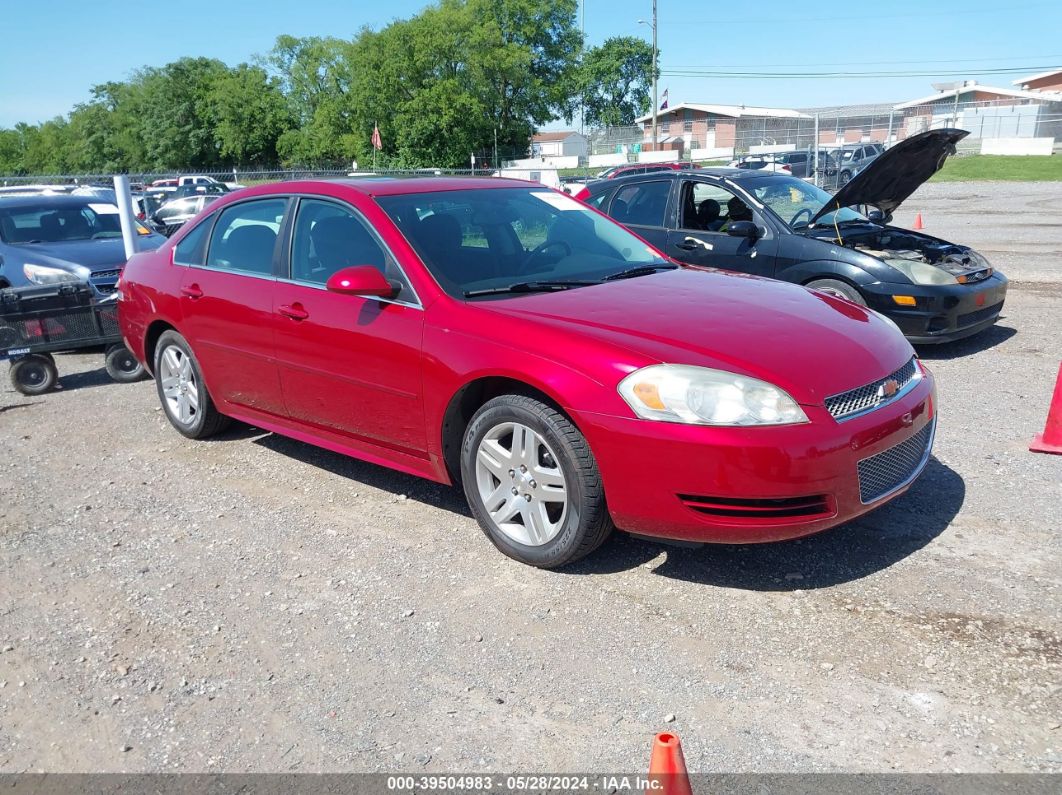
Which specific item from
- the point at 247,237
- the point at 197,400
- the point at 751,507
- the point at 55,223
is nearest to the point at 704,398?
the point at 751,507

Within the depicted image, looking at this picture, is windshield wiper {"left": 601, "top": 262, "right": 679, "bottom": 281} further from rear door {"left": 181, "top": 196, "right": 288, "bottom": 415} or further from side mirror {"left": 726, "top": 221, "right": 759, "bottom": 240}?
side mirror {"left": 726, "top": 221, "right": 759, "bottom": 240}

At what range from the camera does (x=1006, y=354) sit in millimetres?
7621

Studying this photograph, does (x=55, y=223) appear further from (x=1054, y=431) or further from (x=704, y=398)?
(x=1054, y=431)

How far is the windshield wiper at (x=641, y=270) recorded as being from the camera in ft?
15.3

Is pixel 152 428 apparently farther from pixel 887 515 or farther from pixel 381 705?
pixel 887 515

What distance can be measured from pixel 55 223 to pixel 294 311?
6.79m

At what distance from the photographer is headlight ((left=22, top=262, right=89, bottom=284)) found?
889 centimetres

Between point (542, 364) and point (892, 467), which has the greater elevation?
point (542, 364)

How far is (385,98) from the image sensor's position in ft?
218

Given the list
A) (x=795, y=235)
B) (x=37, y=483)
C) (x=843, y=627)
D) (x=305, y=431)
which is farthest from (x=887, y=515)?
(x=37, y=483)

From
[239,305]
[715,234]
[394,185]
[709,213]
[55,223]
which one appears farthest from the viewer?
[55,223]

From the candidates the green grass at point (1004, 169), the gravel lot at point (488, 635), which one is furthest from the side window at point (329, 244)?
the green grass at point (1004, 169)

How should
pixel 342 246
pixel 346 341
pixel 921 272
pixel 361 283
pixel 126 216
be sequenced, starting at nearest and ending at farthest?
pixel 361 283 → pixel 346 341 → pixel 342 246 → pixel 921 272 → pixel 126 216

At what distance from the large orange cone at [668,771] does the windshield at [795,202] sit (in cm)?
674
